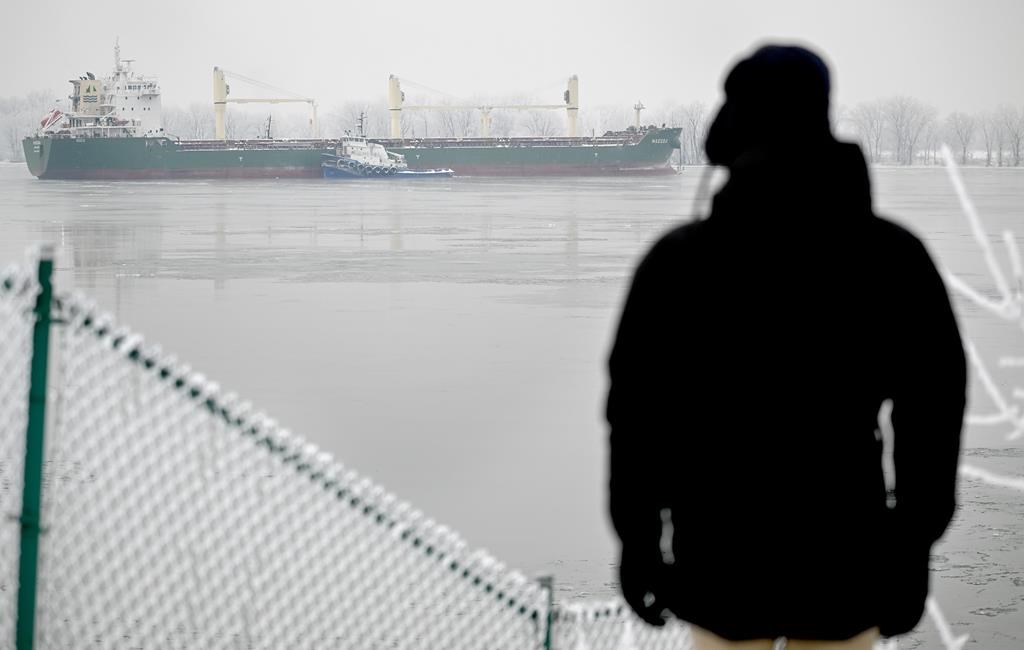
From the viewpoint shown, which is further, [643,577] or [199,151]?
[199,151]

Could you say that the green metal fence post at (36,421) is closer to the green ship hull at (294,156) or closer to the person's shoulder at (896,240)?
the person's shoulder at (896,240)

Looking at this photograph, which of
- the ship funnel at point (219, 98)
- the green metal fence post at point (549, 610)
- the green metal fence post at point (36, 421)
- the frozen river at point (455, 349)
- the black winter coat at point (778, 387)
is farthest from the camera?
the ship funnel at point (219, 98)

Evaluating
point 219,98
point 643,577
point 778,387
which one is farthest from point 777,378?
point 219,98

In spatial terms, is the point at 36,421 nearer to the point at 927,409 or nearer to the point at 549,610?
the point at 549,610

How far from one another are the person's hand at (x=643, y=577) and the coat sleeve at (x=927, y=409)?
459 millimetres

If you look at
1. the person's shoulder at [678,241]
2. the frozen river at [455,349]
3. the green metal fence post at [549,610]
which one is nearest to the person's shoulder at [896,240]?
the person's shoulder at [678,241]

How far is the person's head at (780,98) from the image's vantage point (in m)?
2.38

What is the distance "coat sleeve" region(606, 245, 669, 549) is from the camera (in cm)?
240

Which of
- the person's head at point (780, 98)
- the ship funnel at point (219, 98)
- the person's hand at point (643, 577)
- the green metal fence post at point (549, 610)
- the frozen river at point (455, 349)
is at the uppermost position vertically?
the ship funnel at point (219, 98)

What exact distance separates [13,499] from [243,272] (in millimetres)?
19506

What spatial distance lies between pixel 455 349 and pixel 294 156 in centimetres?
8399

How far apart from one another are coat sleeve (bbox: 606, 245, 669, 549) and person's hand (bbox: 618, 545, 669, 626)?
0.06 ft

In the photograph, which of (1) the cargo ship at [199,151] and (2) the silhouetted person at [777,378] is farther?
(1) the cargo ship at [199,151]

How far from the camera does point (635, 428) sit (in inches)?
95.7
